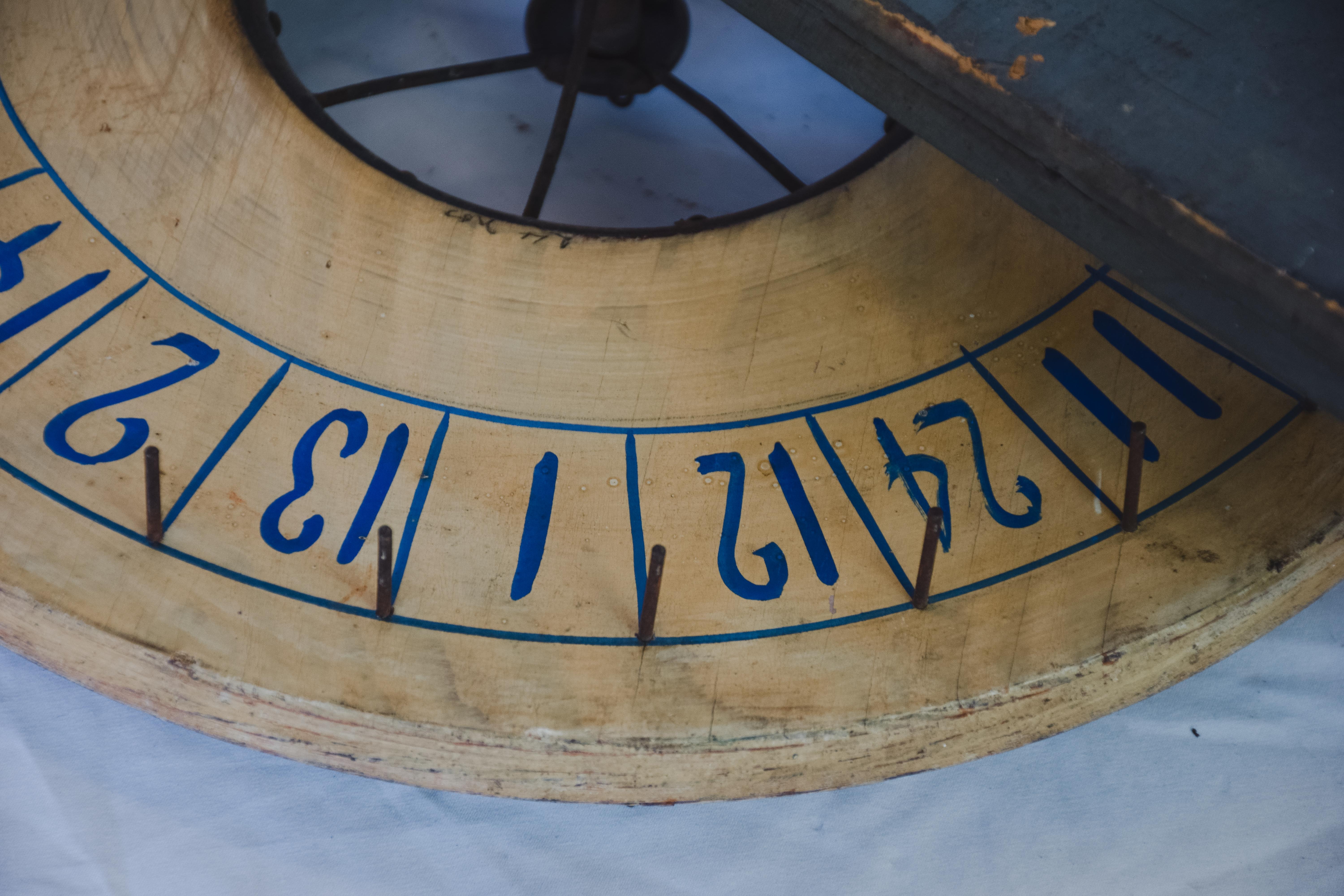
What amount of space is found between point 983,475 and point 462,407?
101 centimetres

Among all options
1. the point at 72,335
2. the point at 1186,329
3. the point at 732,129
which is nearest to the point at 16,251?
the point at 72,335

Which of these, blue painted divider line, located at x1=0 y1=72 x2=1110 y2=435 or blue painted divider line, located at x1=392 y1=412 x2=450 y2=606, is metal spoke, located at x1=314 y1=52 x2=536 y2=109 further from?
blue painted divider line, located at x1=392 y1=412 x2=450 y2=606

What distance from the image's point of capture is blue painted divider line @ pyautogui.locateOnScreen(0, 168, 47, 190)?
7.94 feet

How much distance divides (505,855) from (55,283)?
139cm

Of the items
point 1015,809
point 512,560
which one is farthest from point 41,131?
point 1015,809

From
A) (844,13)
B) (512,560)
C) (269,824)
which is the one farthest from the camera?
(269,824)

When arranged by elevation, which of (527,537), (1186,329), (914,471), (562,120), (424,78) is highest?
(424,78)

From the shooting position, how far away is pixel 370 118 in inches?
150

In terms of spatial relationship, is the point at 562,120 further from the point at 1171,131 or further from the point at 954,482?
the point at 1171,131

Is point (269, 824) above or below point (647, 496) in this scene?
below

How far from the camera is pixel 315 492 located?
224 centimetres

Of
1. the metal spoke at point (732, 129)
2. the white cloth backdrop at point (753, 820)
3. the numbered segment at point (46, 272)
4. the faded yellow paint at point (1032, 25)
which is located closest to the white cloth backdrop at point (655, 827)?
the white cloth backdrop at point (753, 820)

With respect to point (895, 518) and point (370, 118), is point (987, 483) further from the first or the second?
point (370, 118)

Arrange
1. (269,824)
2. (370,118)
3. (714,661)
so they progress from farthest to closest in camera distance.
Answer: (370,118), (269,824), (714,661)
